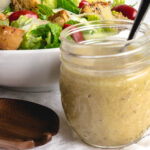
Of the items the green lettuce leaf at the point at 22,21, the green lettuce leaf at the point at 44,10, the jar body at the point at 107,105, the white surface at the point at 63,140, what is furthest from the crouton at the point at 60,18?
the jar body at the point at 107,105

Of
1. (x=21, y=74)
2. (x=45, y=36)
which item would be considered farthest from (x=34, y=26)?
(x=21, y=74)

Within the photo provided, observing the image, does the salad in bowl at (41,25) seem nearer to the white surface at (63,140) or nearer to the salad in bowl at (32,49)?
the salad in bowl at (32,49)

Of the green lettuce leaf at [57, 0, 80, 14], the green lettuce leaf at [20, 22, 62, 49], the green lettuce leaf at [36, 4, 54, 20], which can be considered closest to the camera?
the green lettuce leaf at [20, 22, 62, 49]

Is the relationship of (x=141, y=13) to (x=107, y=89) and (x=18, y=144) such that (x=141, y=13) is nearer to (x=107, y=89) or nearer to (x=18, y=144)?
(x=107, y=89)

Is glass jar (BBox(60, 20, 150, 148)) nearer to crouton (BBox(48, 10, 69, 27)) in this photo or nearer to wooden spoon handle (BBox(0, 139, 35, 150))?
wooden spoon handle (BBox(0, 139, 35, 150))

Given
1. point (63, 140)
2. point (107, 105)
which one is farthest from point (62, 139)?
point (107, 105)

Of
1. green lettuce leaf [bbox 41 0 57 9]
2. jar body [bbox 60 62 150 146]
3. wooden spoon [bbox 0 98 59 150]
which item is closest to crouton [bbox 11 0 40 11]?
green lettuce leaf [bbox 41 0 57 9]
